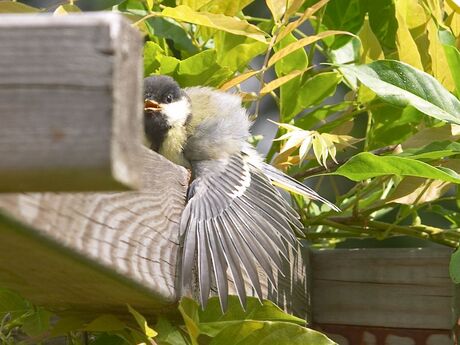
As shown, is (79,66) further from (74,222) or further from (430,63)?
(430,63)

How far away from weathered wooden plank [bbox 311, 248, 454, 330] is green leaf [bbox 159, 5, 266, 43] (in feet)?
1.48

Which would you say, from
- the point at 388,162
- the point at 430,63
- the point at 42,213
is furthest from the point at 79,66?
the point at 430,63

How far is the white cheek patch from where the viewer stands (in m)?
1.72

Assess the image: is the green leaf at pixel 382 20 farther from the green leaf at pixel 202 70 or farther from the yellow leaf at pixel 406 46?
the green leaf at pixel 202 70

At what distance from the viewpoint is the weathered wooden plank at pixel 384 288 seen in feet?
5.08

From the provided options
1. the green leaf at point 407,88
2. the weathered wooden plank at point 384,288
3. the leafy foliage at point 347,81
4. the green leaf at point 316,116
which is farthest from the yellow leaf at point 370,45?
the weathered wooden plank at point 384,288

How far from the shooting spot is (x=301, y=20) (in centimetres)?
139

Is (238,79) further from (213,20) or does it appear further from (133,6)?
(133,6)

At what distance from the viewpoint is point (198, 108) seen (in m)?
1.72

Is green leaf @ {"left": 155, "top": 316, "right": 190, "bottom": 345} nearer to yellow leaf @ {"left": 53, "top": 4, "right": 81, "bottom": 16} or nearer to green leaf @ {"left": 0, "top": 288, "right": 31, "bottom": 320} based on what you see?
green leaf @ {"left": 0, "top": 288, "right": 31, "bottom": 320}

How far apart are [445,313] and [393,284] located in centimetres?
10

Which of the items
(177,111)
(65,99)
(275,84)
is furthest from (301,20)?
(65,99)

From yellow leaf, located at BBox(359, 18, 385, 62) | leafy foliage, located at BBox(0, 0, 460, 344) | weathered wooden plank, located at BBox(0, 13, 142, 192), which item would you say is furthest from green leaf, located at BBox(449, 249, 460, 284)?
weathered wooden plank, located at BBox(0, 13, 142, 192)

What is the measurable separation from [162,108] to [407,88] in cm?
56
